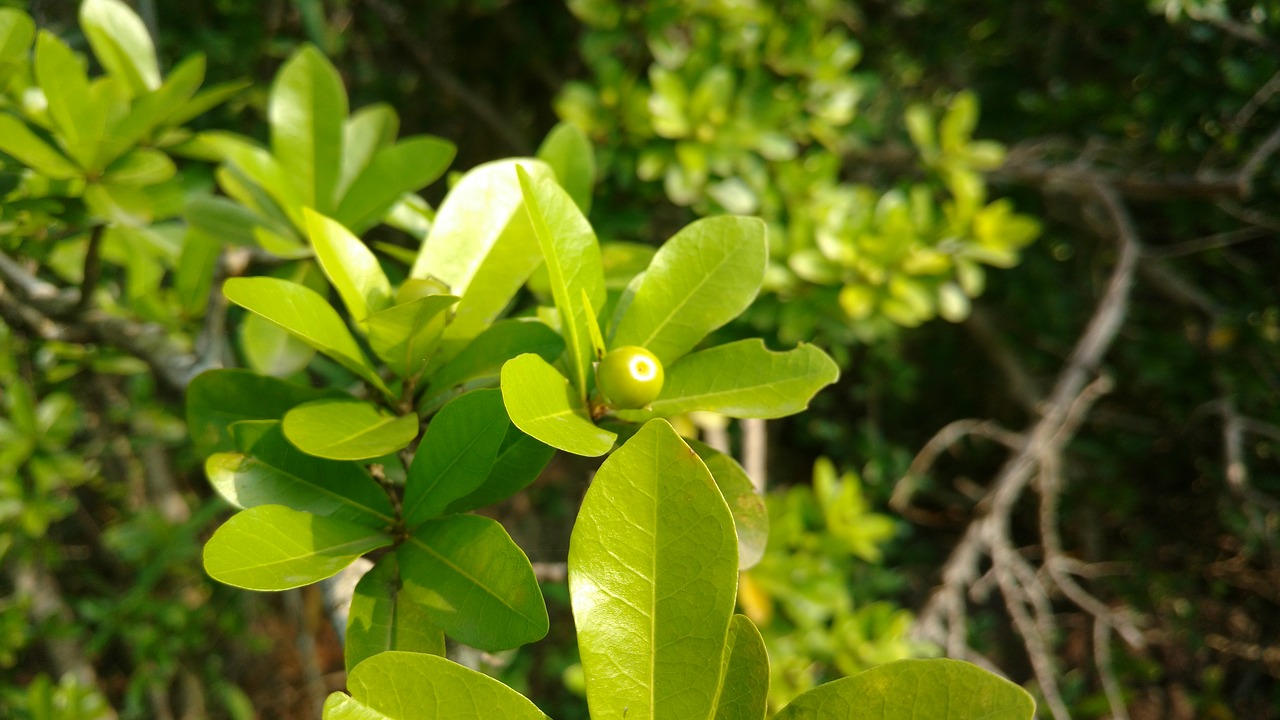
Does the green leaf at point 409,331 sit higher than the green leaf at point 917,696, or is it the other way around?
the green leaf at point 409,331

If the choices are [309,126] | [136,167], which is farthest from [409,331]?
[136,167]

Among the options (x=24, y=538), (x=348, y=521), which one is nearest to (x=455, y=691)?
(x=348, y=521)

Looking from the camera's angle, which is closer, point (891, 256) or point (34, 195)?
point (34, 195)

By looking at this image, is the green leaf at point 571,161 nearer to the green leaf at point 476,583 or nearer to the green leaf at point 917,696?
the green leaf at point 476,583

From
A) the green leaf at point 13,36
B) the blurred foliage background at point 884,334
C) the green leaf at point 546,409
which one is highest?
the green leaf at point 13,36

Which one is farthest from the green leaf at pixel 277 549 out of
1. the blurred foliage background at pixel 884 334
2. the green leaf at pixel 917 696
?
the blurred foliage background at pixel 884 334

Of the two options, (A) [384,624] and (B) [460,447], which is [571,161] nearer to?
(B) [460,447]

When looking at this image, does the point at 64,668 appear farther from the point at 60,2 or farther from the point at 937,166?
the point at 937,166
